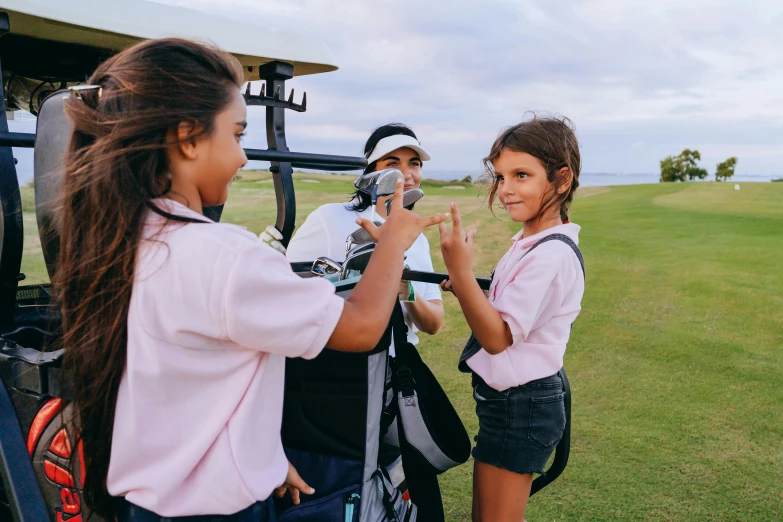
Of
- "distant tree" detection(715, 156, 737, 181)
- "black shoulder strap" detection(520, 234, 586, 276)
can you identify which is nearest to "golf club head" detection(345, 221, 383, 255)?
"black shoulder strap" detection(520, 234, 586, 276)

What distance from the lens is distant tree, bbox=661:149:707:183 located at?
3559cm

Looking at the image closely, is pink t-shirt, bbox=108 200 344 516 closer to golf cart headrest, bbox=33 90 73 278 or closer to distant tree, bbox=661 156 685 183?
golf cart headrest, bbox=33 90 73 278

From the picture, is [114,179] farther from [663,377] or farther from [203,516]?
[663,377]

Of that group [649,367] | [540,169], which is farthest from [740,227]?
[540,169]

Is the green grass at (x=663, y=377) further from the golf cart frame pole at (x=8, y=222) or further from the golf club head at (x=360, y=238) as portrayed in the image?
the golf club head at (x=360, y=238)

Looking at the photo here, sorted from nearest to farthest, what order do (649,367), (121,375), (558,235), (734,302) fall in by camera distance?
(121,375) < (558,235) < (649,367) < (734,302)

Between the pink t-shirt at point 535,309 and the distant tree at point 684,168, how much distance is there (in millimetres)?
37129

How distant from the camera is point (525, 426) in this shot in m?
1.69

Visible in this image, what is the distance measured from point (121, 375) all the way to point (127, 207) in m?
0.29

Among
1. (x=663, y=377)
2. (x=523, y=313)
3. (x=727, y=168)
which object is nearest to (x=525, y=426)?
(x=523, y=313)

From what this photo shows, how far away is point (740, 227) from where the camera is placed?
10422 mm

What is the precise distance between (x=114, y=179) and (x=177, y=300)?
227mm

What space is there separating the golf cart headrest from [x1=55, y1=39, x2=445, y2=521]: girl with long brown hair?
119 millimetres

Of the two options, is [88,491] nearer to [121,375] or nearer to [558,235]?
[121,375]
